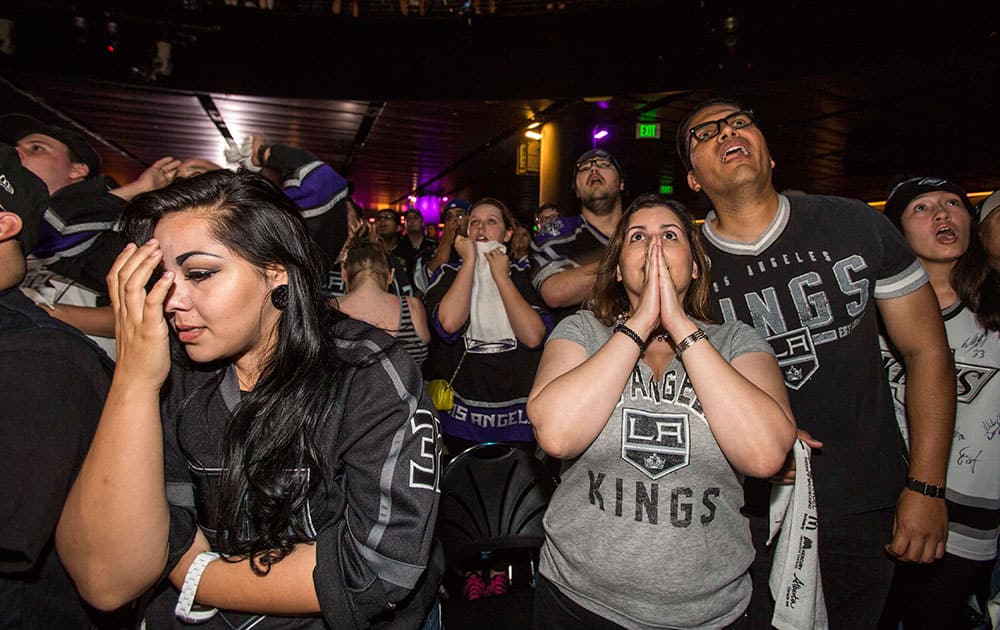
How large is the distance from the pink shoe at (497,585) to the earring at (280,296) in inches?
72.8

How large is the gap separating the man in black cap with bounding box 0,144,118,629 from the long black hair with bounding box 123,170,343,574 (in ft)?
0.97

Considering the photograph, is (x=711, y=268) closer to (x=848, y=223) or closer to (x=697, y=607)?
A: (x=848, y=223)

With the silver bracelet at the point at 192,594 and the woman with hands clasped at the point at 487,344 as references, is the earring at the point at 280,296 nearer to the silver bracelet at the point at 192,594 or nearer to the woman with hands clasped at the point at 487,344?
the silver bracelet at the point at 192,594

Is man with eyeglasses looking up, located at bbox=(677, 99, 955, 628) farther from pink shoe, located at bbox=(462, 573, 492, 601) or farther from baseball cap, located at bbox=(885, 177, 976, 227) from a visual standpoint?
pink shoe, located at bbox=(462, 573, 492, 601)

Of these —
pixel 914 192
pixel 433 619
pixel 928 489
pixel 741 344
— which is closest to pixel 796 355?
pixel 741 344

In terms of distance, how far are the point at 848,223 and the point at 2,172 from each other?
2523 mm

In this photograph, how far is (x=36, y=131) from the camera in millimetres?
2688

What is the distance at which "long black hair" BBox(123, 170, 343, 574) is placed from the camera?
1.33 m

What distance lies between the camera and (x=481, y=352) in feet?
10.4

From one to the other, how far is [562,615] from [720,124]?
68.7 inches

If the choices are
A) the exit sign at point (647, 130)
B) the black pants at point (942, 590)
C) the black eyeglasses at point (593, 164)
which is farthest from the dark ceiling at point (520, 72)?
the black pants at point (942, 590)

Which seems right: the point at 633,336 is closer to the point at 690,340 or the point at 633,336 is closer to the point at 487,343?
the point at 690,340

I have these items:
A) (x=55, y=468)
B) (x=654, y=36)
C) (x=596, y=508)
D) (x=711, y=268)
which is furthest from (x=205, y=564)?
(x=654, y=36)

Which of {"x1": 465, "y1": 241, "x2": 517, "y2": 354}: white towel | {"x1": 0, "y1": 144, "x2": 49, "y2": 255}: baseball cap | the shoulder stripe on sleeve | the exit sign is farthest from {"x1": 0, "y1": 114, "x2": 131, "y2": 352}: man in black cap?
the exit sign
